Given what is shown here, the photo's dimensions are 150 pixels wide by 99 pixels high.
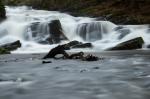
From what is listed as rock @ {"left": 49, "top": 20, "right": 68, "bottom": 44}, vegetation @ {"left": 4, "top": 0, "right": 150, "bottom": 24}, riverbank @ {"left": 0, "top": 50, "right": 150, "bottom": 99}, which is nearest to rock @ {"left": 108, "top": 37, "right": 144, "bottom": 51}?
rock @ {"left": 49, "top": 20, "right": 68, "bottom": 44}

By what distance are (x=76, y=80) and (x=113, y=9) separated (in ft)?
110

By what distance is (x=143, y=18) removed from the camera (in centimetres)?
4503

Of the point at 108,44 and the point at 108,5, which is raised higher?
the point at 108,5

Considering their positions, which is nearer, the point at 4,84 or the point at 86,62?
the point at 4,84

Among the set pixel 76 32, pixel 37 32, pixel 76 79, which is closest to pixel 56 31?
pixel 37 32

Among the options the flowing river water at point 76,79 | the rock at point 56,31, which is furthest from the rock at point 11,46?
the flowing river water at point 76,79

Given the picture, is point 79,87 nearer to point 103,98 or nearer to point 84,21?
point 103,98

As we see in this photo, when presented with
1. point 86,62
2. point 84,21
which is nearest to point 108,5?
point 84,21

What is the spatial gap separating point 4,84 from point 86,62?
762cm

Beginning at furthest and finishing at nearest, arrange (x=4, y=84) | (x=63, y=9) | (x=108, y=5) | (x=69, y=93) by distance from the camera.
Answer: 1. (x=63, y=9)
2. (x=108, y=5)
3. (x=4, y=84)
4. (x=69, y=93)

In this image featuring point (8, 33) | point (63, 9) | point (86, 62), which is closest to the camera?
point (86, 62)

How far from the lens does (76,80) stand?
671 inches

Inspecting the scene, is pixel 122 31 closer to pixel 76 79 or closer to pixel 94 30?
pixel 94 30

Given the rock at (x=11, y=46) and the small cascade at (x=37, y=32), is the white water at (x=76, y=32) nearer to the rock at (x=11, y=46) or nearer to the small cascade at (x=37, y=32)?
the small cascade at (x=37, y=32)
